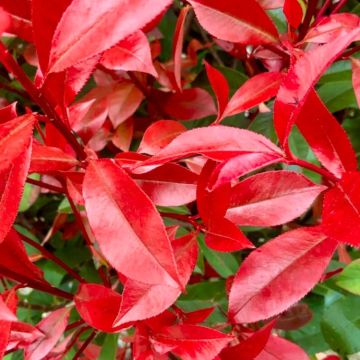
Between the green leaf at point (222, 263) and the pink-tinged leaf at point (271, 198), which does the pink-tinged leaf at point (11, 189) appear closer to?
the pink-tinged leaf at point (271, 198)

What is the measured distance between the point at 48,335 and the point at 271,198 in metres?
0.27

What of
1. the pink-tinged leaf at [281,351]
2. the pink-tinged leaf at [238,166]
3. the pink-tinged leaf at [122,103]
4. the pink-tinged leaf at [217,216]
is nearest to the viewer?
the pink-tinged leaf at [238,166]

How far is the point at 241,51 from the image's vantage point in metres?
0.73

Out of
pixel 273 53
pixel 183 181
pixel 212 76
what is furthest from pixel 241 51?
pixel 183 181

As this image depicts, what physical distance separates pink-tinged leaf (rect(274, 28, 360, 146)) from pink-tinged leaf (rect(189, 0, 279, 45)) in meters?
0.13

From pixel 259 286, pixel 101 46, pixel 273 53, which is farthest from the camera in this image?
pixel 273 53

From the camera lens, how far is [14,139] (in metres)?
0.36

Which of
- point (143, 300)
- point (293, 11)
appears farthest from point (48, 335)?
point (293, 11)

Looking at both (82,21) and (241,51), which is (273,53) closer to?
(241,51)

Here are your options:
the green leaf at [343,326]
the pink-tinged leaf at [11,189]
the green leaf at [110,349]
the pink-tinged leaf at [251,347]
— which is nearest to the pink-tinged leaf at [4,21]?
the pink-tinged leaf at [11,189]

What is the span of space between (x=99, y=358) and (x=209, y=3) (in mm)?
449

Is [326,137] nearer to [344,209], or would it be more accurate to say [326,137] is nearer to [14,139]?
[344,209]

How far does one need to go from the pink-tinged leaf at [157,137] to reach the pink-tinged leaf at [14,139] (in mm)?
234

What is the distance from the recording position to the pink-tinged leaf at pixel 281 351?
1.82 ft
